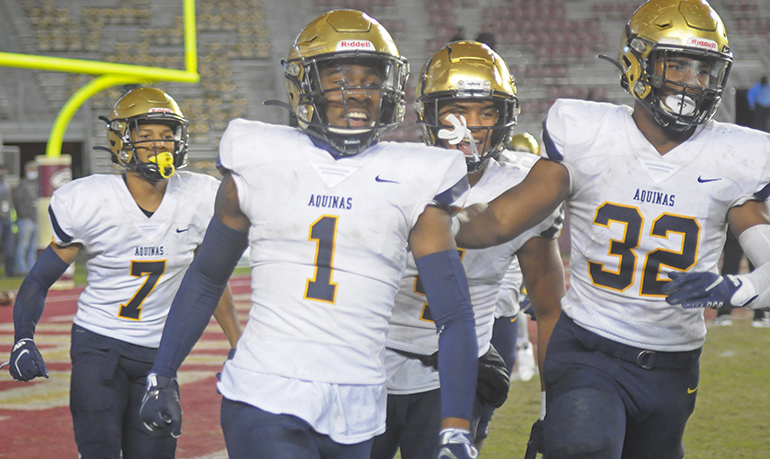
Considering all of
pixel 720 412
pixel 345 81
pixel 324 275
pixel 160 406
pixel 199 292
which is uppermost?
pixel 345 81

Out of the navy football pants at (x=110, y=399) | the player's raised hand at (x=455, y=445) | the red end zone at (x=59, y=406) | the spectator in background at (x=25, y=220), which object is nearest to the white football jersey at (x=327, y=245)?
the player's raised hand at (x=455, y=445)

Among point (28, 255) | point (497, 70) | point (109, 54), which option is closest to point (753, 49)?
point (109, 54)

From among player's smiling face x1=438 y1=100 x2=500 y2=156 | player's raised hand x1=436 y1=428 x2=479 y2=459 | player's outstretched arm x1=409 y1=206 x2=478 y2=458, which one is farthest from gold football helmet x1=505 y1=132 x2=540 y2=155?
player's raised hand x1=436 y1=428 x2=479 y2=459

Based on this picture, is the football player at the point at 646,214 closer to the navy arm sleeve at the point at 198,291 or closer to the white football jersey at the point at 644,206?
the white football jersey at the point at 644,206

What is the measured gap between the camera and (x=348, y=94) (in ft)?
7.55

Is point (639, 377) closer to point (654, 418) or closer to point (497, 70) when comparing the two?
point (654, 418)

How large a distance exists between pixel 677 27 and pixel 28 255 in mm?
13174

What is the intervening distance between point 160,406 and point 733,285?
150cm

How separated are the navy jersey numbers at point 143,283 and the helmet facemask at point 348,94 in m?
1.49

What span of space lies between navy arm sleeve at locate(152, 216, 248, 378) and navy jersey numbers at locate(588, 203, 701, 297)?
1.11m

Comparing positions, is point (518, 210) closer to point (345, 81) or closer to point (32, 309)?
point (345, 81)

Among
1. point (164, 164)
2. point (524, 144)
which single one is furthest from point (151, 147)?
point (524, 144)

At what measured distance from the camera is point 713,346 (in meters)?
7.34

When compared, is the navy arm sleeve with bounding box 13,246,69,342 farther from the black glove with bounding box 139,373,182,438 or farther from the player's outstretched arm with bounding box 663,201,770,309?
the player's outstretched arm with bounding box 663,201,770,309
